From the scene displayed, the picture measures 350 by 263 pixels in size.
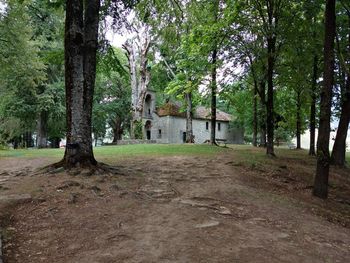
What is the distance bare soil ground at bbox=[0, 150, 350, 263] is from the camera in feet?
16.7

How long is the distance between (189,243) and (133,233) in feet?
3.19

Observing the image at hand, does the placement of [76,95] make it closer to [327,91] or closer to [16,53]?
[327,91]

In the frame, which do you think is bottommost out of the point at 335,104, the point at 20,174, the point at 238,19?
the point at 20,174

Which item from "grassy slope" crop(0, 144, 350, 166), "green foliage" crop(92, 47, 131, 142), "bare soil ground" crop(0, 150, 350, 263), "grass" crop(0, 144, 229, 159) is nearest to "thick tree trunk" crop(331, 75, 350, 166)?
"grassy slope" crop(0, 144, 350, 166)

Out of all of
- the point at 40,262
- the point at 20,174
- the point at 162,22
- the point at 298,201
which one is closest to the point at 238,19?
the point at 162,22

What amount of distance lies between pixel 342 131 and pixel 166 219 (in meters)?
12.0

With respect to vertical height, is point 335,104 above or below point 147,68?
below

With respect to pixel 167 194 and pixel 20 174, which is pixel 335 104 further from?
pixel 20 174

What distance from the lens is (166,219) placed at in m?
6.38

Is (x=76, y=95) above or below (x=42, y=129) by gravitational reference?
above

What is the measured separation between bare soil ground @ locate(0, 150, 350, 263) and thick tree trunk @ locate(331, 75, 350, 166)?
5558mm

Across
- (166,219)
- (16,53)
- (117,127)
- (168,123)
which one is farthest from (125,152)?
(117,127)

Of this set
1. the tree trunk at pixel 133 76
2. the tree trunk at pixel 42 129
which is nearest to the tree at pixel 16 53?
the tree trunk at pixel 42 129

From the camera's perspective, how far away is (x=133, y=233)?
573 centimetres
